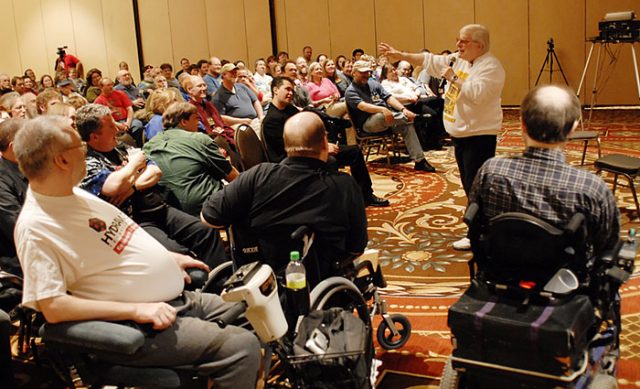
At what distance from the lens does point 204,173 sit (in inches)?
148

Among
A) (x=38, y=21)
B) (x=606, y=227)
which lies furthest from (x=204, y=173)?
(x=38, y=21)

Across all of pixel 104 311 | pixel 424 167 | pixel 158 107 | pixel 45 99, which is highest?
pixel 45 99

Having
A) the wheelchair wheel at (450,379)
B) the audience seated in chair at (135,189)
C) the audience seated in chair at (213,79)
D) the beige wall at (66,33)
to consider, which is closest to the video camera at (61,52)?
the beige wall at (66,33)

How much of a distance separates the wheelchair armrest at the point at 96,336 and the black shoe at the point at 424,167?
17.0ft

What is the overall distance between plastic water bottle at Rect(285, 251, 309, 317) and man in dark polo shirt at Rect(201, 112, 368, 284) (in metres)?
0.23

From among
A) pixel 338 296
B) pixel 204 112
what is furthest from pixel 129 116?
pixel 338 296

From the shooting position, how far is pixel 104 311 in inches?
77.6

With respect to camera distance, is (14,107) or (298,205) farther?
(14,107)

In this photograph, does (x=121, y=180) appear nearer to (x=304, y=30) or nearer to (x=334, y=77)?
(x=334, y=77)

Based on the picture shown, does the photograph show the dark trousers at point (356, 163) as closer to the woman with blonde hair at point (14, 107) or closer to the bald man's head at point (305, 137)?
the woman with blonde hair at point (14, 107)

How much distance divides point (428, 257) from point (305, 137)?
195 centimetres

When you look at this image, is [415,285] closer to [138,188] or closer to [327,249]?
[327,249]

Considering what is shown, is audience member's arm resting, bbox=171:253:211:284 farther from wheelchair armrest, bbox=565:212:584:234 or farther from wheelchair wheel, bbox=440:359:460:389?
wheelchair armrest, bbox=565:212:584:234

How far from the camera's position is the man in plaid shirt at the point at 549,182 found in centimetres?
209
